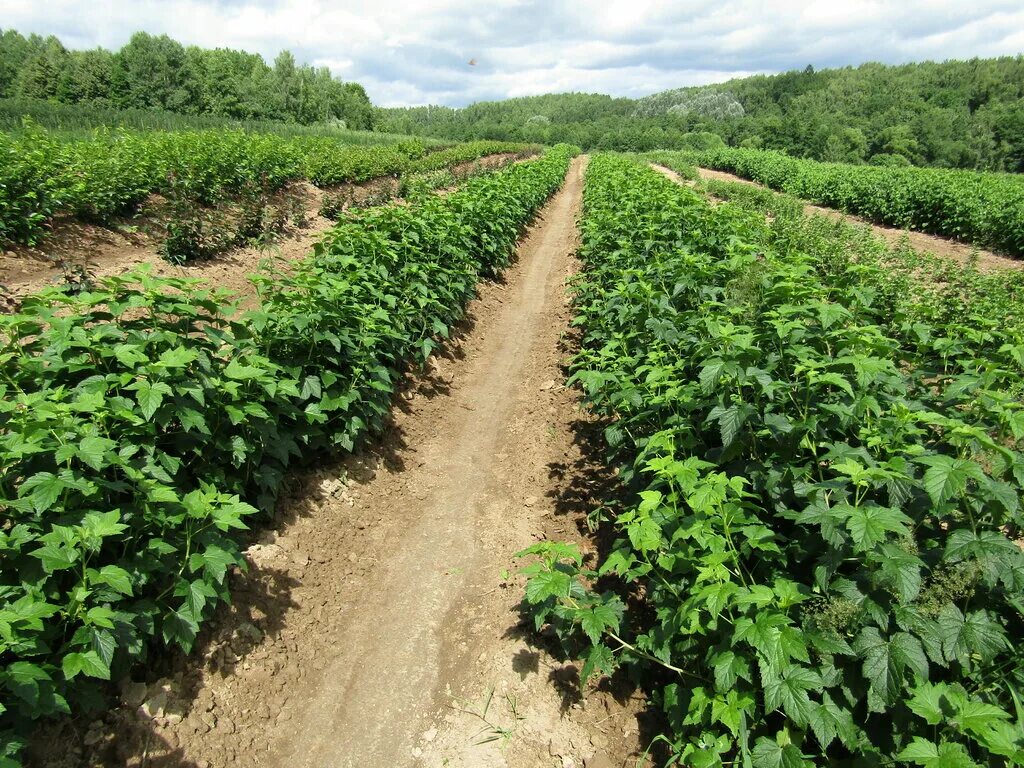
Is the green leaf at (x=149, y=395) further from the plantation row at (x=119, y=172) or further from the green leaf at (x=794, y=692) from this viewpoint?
the plantation row at (x=119, y=172)

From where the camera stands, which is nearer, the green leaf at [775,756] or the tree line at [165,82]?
the green leaf at [775,756]

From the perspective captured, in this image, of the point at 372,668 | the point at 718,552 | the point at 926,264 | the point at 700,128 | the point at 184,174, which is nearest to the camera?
the point at 718,552

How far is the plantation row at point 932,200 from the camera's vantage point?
55.5ft

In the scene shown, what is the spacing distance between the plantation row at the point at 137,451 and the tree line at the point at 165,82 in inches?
2985

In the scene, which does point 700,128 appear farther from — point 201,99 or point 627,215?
point 627,215

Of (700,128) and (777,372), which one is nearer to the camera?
(777,372)

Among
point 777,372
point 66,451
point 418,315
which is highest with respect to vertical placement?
point 66,451

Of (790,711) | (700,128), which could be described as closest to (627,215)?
(790,711)

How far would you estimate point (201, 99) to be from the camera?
69.8 meters

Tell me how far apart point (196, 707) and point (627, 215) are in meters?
9.91

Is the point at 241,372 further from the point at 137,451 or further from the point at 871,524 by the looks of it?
the point at 871,524

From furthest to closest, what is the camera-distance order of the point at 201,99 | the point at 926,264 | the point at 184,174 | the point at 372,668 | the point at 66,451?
Answer: the point at 201,99 < the point at 926,264 < the point at 184,174 < the point at 372,668 < the point at 66,451

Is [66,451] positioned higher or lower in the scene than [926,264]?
higher

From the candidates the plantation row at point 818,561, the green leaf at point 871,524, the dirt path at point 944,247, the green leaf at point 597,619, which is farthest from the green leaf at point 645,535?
the dirt path at point 944,247
